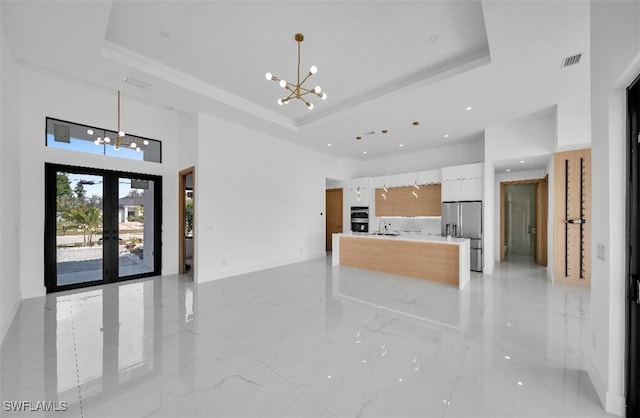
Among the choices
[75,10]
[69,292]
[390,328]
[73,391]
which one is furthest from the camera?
[69,292]

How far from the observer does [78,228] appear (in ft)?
15.8

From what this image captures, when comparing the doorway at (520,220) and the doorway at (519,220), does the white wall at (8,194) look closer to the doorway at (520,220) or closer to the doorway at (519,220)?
the doorway at (520,220)

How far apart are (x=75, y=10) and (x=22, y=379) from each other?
134 inches

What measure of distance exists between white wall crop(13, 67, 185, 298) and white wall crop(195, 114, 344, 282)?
1388 mm

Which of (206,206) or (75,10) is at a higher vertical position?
(75,10)

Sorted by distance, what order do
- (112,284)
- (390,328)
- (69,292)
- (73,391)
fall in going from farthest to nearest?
(112,284), (69,292), (390,328), (73,391)

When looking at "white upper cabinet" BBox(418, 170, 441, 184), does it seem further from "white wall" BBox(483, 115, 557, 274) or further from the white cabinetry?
"white wall" BBox(483, 115, 557, 274)

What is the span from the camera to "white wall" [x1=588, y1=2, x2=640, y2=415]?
67.2 inches

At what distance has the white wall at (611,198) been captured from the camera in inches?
67.2

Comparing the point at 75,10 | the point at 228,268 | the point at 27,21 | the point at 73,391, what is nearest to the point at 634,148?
the point at 73,391

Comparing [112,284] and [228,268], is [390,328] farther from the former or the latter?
[112,284]

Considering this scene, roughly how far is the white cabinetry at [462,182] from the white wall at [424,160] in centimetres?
97

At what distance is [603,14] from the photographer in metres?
1.84

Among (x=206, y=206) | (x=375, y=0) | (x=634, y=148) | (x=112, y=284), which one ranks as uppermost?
(x=375, y=0)
